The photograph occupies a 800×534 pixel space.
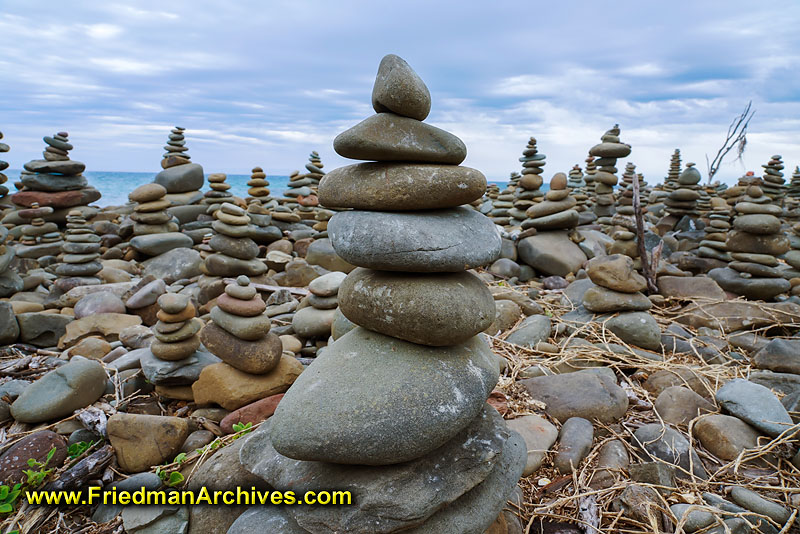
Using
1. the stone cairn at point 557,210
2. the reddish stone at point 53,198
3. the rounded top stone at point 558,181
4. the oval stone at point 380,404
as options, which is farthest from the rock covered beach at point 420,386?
the reddish stone at point 53,198

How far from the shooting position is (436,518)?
8.54 feet

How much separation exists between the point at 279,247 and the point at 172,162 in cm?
559

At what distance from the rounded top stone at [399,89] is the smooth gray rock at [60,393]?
10.7 ft

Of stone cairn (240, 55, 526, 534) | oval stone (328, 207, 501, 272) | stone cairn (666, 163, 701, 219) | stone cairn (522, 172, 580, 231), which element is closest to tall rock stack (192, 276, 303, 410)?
stone cairn (240, 55, 526, 534)

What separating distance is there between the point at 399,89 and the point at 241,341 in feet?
8.25

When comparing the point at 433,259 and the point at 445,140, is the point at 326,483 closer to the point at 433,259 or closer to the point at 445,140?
the point at 433,259

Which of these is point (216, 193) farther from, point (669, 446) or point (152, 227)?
point (669, 446)

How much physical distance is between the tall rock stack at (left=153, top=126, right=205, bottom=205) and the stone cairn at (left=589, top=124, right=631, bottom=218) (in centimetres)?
1083

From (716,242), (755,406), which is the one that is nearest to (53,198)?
(755,406)

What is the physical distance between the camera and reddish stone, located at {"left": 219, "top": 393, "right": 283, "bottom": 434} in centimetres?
386

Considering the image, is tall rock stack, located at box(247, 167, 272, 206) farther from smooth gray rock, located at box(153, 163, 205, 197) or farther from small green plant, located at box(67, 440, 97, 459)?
small green plant, located at box(67, 440, 97, 459)

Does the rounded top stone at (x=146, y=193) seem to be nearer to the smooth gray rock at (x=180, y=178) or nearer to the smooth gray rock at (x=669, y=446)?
the smooth gray rock at (x=180, y=178)

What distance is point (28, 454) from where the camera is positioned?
3.43 metres

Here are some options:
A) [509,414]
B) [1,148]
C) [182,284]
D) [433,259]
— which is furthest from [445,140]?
[1,148]
